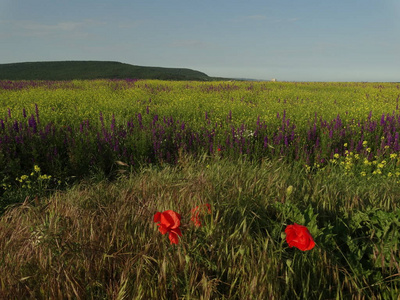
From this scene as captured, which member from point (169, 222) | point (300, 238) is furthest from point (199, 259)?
point (300, 238)

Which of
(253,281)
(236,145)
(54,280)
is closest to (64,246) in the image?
(54,280)

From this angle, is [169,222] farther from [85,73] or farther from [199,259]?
[85,73]

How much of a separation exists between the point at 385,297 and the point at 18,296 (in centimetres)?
213

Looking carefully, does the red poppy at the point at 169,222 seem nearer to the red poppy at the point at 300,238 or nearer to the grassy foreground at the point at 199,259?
the grassy foreground at the point at 199,259

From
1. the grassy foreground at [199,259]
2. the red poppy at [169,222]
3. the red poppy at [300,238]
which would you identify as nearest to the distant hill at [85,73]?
the grassy foreground at [199,259]

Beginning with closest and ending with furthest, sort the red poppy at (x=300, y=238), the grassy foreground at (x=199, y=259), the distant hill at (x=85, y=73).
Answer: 1. the red poppy at (x=300, y=238)
2. the grassy foreground at (x=199, y=259)
3. the distant hill at (x=85, y=73)

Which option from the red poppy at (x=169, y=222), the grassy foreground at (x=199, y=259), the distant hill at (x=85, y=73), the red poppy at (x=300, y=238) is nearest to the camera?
the red poppy at (x=300, y=238)

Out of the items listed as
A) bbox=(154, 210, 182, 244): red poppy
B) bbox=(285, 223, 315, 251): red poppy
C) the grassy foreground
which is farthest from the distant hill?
bbox=(285, 223, 315, 251): red poppy

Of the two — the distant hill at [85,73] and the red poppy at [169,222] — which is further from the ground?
the red poppy at [169,222]

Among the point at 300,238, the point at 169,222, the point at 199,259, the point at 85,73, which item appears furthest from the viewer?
the point at 85,73

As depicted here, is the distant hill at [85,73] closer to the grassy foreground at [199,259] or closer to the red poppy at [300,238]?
the grassy foreground at [199,259]

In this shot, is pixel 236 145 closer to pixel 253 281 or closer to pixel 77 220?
pixel 77 220

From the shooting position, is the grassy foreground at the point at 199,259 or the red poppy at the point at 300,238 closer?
the red poppy at the point at 300,238

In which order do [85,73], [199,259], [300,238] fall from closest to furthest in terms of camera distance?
[300,238] < [199,259] < [85,73]
